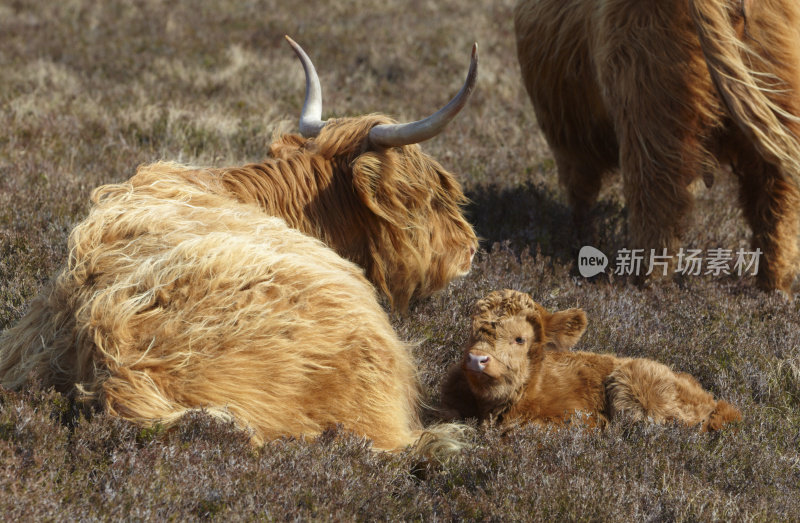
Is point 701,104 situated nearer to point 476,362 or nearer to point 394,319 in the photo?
point 394,319

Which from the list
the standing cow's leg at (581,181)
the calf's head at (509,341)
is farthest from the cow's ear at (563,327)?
the standing cow's leg at (581,181)

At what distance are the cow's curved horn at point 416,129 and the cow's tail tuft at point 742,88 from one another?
5.49 ft

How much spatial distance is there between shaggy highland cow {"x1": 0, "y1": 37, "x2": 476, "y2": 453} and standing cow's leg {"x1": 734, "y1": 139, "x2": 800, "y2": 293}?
7.66 ft

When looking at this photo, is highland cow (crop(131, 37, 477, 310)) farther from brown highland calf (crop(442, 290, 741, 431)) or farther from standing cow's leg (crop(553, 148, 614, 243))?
standing cow's leg (crop(553, 148, 614, 243))

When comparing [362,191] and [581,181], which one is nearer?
[362,191]

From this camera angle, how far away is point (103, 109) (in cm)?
846

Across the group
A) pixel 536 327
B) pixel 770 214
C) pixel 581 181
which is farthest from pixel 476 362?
pixel 581 181

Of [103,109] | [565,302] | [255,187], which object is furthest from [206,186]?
[103,109]

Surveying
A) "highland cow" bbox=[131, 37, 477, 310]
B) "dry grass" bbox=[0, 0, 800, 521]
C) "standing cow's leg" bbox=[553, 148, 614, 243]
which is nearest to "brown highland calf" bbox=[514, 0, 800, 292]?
"dry grass" bbox=[0, 0, 800, 521]

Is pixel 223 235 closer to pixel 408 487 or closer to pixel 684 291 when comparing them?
pixel 408 487

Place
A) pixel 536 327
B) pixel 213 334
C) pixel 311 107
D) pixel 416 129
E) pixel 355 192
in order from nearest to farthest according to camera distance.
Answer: pixel 213 334
pixel 536 327
pixel 416 129
pixel 355 192
pixel 311 107

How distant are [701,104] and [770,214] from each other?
3.11 feet

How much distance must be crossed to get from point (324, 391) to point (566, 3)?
419 cm

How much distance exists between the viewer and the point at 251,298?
3.31m
